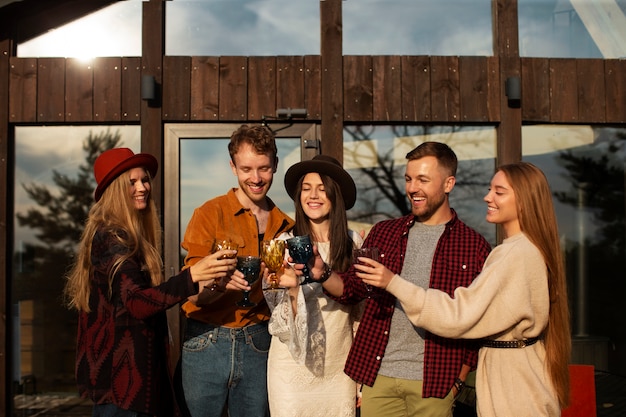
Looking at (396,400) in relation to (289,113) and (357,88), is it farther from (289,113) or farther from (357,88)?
(357,88)

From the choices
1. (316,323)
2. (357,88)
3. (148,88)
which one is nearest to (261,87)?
(357,88)

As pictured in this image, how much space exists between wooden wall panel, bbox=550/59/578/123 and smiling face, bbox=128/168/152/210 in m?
3.52

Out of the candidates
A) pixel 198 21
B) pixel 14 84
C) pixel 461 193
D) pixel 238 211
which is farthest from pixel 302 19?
pixel 238 211

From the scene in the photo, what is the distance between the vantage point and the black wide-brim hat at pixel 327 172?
10.5 ft

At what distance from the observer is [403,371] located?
2.99m

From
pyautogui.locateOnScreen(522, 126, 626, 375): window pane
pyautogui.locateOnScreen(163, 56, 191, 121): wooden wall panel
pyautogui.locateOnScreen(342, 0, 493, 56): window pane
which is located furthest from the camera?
pyautogui.locateOnScreen(522, 126, 626, 375): window pane

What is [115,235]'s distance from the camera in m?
2.80

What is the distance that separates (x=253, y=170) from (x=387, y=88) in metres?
2.44

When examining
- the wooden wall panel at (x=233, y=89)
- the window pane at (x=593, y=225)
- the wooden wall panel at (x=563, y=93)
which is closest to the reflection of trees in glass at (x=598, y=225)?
the window pane at (x=593, y=225)

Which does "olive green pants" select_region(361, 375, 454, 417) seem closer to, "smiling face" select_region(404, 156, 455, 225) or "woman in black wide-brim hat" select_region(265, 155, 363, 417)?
"woman in black wide-brim hat" select_region(265, 155, 363, 417)

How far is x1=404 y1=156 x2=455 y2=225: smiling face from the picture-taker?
3094 millimetres

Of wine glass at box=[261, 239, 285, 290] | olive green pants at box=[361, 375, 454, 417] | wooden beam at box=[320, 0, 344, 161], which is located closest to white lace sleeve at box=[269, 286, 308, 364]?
wine glass at box=[261, 239, 285, 290]

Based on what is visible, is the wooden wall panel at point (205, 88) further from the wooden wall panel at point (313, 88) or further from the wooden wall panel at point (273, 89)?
the wooden wall panel at point (313, 88)

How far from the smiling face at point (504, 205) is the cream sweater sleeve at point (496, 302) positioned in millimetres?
106
